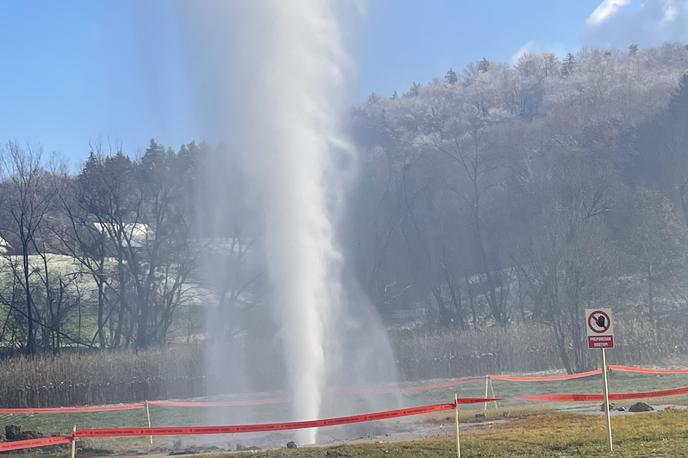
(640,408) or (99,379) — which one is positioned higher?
(99,379)

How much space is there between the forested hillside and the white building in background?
0.23 meters

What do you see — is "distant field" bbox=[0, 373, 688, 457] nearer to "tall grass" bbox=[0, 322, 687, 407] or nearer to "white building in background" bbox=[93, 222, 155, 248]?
"tall grass" bbox=[0, 322, 687, 407]

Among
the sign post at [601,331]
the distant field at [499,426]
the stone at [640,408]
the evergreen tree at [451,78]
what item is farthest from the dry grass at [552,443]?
the evergreen tree at [451,78]

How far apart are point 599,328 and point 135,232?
56.6m

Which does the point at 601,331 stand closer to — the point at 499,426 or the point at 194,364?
the point at 499,426

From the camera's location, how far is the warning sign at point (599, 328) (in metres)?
12.7

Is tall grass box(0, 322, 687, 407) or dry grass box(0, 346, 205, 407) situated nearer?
dry grass box(0, 346, 205, 407)

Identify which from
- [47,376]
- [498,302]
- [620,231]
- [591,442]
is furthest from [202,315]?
[591,442]

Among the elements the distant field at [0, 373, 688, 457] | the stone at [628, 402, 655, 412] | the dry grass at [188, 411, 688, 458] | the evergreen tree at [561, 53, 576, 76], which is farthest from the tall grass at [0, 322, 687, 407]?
the evergreen tree at [561, 53, 576, 76]

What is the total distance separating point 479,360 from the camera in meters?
40.9

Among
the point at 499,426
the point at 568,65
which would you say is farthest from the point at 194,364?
the point at 568,65

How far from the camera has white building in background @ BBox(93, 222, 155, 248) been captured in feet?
198

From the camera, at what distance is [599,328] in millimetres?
12773

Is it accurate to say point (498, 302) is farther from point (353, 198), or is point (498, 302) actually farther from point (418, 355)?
point (418, 355)
